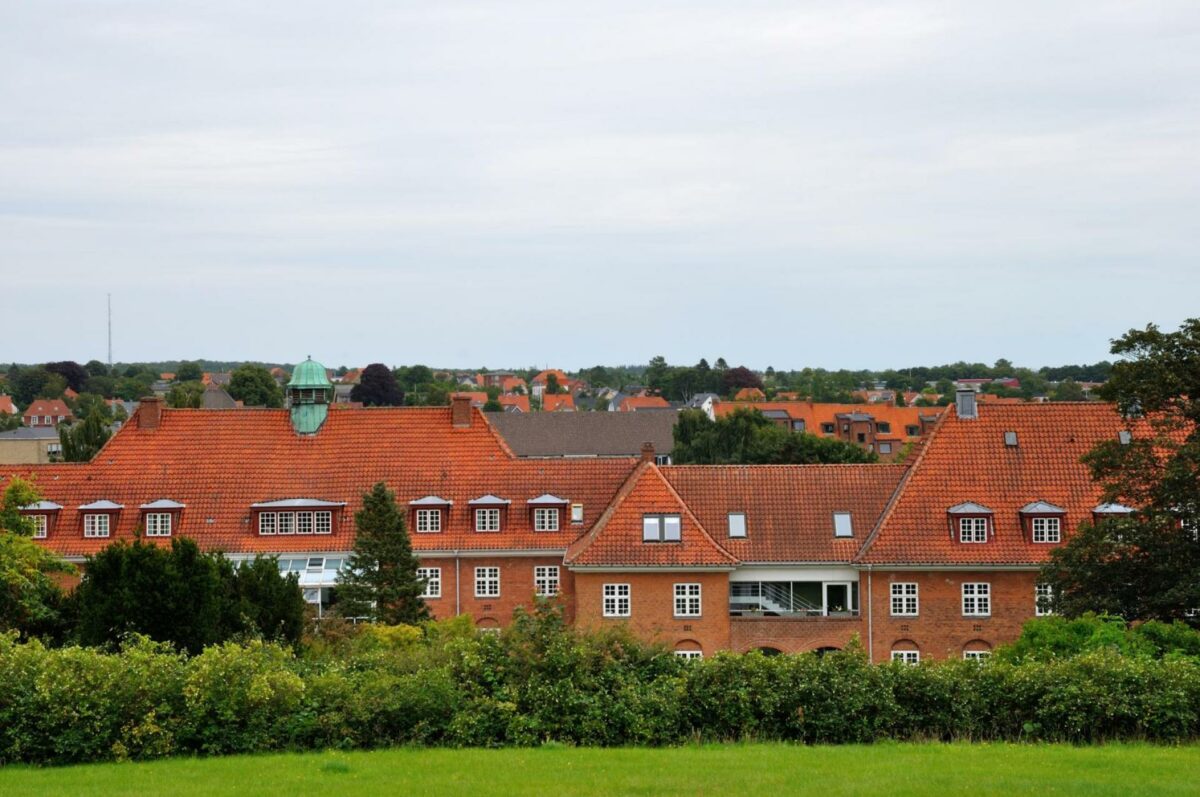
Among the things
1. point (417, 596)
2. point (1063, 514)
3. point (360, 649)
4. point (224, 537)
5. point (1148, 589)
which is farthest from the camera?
point (224, 537)

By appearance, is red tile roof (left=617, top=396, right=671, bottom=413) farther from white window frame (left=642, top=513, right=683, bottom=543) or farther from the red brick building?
white window frame (left=642, top=513, right=683, bottom=543)

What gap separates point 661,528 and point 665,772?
82.7 feet

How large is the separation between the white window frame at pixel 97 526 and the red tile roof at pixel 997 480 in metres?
25.4

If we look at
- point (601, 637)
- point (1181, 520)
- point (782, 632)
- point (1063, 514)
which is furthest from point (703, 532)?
point (601, 637)

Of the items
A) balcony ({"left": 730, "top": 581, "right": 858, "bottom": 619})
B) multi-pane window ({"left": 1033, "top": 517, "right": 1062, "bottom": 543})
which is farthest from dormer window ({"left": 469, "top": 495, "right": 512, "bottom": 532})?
multi-pane window ({"left": 1033, "top": 517, "right": 1062, "bottom": 543})

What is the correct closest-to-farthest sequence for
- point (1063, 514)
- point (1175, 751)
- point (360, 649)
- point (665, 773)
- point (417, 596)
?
point (665, 773) → point (1175, 751) → point (360, 649) → point (417, 596) → point (1063, 514)

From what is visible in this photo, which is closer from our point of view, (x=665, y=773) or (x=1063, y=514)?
(x=665, y=773)

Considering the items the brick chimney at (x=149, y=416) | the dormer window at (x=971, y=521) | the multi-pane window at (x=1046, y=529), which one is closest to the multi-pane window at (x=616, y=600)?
the dormer window at (x=971, y=521)

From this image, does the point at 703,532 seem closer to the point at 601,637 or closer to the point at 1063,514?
the point at 1063,514

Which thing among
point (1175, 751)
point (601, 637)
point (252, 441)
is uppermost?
point (252, 441)

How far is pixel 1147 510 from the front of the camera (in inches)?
1537

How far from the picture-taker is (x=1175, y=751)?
982 inches

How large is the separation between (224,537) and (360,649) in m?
18.4

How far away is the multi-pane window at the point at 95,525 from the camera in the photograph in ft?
172
